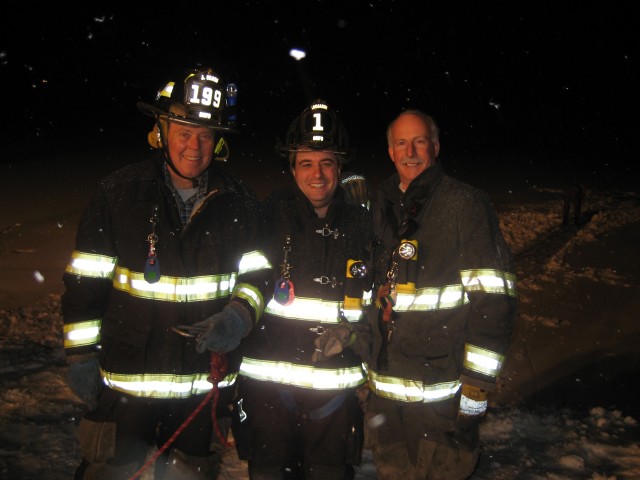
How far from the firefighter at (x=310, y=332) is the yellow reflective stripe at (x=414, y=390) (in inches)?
6.5

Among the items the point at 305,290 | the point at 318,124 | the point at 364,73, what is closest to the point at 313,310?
the point at 305,290

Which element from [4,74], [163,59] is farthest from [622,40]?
[4,74]

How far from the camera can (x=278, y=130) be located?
2361cm

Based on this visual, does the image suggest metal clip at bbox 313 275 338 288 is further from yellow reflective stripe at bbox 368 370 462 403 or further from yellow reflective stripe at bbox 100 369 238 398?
yellow reflective stripe at bbox 100 369 238 398

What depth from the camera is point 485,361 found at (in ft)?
9.09

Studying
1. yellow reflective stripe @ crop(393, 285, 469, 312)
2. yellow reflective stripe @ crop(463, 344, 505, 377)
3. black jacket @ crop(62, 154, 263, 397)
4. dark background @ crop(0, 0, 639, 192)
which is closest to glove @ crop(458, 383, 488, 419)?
yellow reflective stripe @ crop(463, 344, 505, 377)

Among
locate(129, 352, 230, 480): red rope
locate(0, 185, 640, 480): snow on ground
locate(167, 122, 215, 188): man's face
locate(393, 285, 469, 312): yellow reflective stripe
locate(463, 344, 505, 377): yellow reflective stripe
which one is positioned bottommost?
locate(0, 185, 640, 480): snow on ground

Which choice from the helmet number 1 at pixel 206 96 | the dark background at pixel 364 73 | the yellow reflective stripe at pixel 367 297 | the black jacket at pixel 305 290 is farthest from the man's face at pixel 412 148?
the dark background at pixel 364 73

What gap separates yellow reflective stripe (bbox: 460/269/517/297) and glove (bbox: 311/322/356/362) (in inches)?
26.1

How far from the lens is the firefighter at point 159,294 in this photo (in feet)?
8.79

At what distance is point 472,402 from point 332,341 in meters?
0.77

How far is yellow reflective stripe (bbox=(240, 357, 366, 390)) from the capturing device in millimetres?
2941

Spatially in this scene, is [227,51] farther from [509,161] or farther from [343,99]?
[509,161]

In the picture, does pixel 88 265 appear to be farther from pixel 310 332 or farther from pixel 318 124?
pixel 318 124
